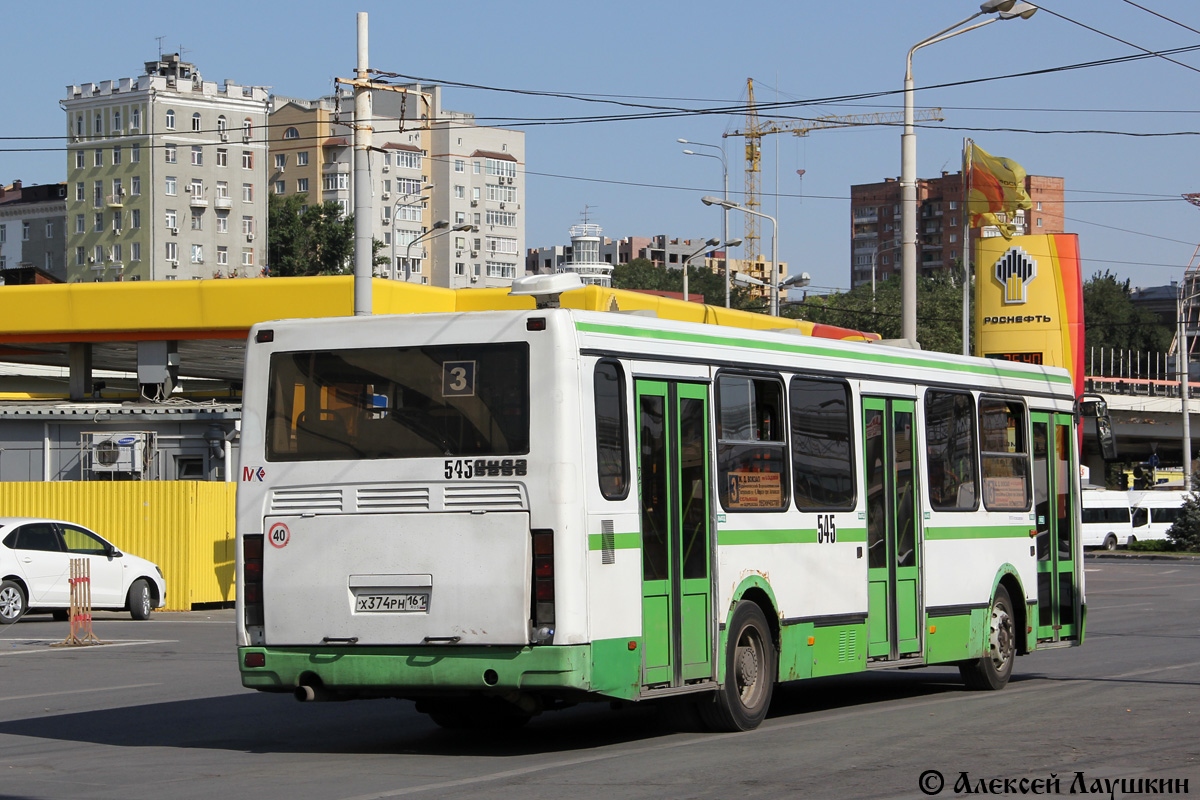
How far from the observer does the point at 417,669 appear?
9914mm

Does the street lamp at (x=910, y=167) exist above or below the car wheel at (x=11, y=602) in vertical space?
above

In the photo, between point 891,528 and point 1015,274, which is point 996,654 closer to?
point 891,528

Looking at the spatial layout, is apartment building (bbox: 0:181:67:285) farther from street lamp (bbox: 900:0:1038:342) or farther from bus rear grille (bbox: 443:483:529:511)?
bus rear grille (bbox: 443:483:529:511)

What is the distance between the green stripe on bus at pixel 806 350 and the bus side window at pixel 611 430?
28 centimetres

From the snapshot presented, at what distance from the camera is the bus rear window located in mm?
9984

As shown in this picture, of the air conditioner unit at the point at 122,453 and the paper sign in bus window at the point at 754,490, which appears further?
the air conditioner unit at the point at 122,453

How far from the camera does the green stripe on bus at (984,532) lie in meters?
13.9

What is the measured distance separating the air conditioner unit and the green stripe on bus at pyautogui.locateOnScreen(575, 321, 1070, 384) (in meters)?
19.6

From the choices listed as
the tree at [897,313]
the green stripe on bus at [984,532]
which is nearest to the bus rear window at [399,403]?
the green stripe on bus at [984,532]

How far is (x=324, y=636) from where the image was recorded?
33.5ft

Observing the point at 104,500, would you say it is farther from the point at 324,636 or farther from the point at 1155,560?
the point at 1155,560

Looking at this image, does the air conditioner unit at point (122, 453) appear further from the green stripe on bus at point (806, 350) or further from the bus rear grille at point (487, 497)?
the bus rear grille at point (487, 497)

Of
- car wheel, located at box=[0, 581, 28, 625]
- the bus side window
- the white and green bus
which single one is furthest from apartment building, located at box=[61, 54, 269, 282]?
the bus side window

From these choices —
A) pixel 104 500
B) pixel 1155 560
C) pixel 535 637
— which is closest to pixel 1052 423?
pixel 535 637
